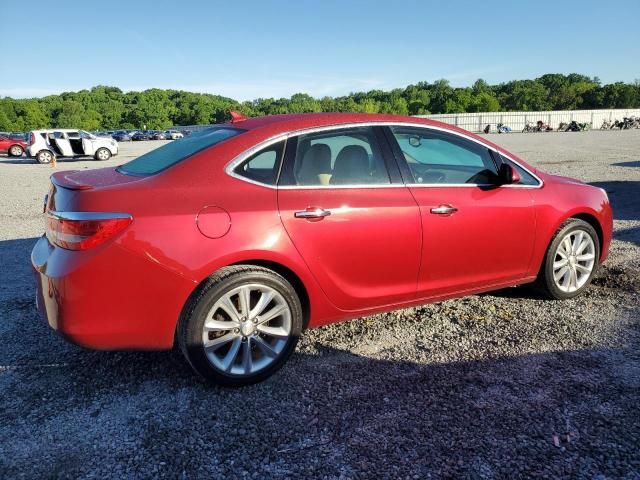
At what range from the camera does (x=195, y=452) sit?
247 centimetres

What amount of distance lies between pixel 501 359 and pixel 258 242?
182 centimetres

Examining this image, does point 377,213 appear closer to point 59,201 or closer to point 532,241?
point 532,241

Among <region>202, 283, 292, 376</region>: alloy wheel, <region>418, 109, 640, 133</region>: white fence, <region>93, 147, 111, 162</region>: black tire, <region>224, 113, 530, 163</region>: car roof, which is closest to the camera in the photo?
<region>202, 283, 292, 376</region>: alloy wheel

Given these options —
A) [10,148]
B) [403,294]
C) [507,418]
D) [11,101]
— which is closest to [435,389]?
[507,418]

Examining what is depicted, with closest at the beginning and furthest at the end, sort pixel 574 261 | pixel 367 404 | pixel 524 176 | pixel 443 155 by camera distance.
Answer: pixel 367 404
pixel 524 176
pixel 443 155
pixel 574 261

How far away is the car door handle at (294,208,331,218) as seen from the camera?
306 cm

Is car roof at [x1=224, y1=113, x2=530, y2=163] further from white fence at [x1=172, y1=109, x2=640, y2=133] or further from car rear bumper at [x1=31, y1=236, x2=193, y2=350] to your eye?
white fence at [x1=172, y1=109, x2=640, y2=133]

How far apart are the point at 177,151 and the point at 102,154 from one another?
79.4ft

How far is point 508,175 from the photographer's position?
3801 mm

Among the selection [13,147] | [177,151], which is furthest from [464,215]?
[13,147]

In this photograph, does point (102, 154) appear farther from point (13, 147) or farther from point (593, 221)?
point (593, 221)

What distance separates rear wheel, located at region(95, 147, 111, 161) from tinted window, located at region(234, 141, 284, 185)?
2451 cm

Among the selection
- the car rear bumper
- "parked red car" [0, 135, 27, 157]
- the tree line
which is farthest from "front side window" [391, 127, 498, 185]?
the tree line

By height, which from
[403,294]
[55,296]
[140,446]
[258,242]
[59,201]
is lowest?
[140,446]
